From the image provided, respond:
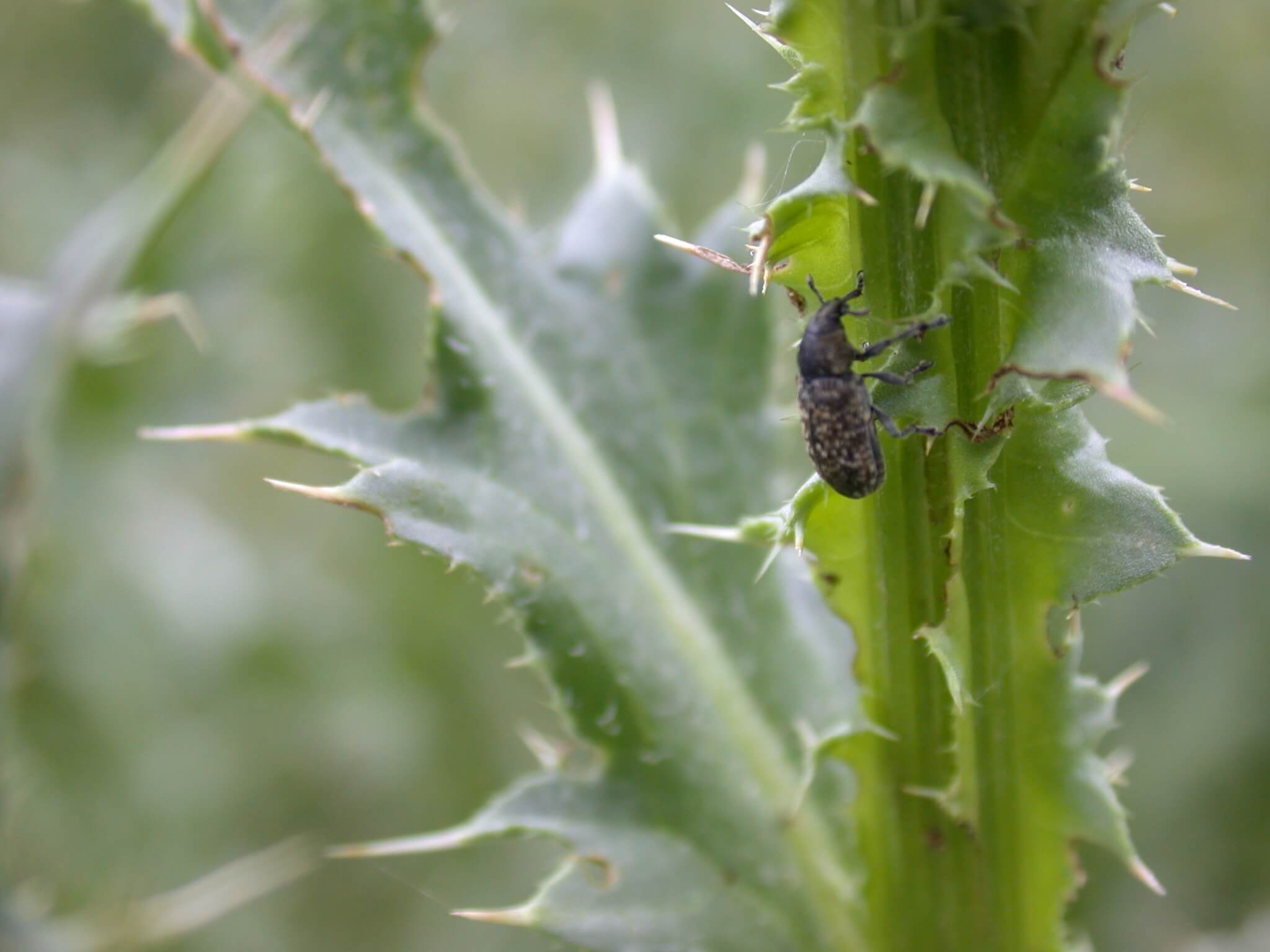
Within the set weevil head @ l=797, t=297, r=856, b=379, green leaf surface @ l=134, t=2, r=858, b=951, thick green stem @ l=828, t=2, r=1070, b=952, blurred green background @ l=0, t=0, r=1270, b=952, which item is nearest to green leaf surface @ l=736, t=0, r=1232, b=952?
thick green stem @ l=828, t=2, r=1070, b=952

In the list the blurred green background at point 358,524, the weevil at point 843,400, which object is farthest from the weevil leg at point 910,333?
the blurred green background at point 358,524

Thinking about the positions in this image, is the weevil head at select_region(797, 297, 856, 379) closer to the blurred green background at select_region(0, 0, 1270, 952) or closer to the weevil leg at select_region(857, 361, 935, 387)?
the weevil leg at select_region(857, 361, 935, 387)

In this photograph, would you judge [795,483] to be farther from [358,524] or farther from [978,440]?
[358,524]

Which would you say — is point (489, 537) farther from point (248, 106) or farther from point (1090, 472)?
point (248, 106)

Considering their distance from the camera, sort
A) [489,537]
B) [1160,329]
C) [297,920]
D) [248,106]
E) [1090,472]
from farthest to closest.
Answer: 1. [297,920]
2. [1160,329]
3. [248,106]
4. [489,537]
5. [1090,472]

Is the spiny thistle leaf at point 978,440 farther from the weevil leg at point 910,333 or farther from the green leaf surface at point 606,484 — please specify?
the green leaf surface at point 606,484

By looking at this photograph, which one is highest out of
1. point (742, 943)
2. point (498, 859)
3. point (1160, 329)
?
point (742, 943)

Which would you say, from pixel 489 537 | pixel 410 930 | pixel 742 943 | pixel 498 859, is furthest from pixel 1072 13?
pixel 410 930
